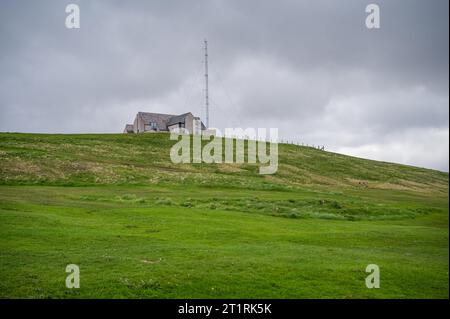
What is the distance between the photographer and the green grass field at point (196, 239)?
18.5 metres

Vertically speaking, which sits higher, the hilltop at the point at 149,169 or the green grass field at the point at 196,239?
the hilltop at the point at 149,169

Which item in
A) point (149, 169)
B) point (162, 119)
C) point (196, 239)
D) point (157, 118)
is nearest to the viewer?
point (196, 239)

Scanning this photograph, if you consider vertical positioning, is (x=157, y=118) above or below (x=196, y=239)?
above

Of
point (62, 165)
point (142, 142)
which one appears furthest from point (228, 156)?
point (62, 165)

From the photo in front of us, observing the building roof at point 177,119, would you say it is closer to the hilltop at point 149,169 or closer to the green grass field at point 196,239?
the hilltop at point 149,169

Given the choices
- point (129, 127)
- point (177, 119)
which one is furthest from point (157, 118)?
point (129, 127)

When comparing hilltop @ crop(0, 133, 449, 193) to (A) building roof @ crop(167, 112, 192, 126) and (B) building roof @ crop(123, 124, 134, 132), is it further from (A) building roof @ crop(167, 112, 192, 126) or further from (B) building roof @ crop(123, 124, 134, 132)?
(B) building roof @ crop(123, 124, 134, 132)

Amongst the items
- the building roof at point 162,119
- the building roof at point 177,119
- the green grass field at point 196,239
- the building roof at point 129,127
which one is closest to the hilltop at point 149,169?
the green grass field at point 196,239

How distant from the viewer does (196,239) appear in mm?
28938

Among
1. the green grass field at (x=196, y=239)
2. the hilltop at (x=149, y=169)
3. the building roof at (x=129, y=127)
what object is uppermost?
the building roof at (x=129, y=127)

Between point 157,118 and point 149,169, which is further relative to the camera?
point 157,118

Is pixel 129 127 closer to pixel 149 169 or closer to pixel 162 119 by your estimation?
pixel 162 119

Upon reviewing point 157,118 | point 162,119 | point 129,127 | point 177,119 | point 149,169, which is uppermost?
point 157,118
